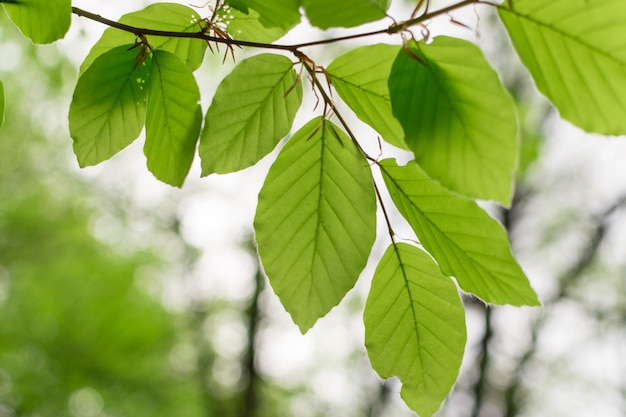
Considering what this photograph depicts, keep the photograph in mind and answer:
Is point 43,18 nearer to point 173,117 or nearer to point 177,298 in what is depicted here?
point 173,117

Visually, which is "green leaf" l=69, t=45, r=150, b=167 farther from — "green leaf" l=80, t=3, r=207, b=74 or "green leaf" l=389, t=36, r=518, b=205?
"green leaf" l=389, t=36, r=518, b=205

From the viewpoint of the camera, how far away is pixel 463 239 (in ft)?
1.17

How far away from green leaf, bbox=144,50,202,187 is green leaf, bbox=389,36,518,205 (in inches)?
6.3

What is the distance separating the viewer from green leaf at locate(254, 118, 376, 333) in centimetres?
39

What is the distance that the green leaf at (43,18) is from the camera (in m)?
0.34

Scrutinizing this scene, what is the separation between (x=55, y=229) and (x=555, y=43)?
22.8ft

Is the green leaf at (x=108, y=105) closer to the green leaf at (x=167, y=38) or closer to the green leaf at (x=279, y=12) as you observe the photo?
the green leaf at (x=167, y=38)

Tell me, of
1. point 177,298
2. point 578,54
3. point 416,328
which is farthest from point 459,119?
point 177,298

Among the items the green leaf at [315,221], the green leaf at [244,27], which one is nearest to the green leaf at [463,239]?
the green leaf at [315,221]

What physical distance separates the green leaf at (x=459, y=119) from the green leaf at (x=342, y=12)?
0.04m

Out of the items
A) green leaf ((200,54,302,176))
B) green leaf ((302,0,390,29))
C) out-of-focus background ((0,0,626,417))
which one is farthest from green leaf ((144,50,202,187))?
out-of-focus background ((0,0,626,417))

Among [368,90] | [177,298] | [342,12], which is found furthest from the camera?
[177,298]

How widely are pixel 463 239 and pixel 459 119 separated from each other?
4.0 inches

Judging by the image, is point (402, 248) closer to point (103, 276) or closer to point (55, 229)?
point (103, 276)
